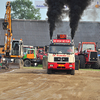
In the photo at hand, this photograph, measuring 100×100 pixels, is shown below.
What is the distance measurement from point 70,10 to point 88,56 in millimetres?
5761

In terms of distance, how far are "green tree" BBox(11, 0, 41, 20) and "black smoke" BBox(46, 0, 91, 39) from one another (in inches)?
1920

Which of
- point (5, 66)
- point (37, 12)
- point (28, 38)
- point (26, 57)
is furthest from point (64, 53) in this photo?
point (37, 12)

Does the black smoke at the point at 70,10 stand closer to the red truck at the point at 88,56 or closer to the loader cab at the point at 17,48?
the red truck at the point at 88,56

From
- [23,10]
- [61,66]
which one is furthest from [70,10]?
[23,10]

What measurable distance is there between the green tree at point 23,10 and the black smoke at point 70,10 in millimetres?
48765

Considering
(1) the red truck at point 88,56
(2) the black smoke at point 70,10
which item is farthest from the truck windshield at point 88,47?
(2) the black smoke at point 70,10

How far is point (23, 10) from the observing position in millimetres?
78375

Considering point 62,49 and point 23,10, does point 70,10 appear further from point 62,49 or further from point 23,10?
point 23,10

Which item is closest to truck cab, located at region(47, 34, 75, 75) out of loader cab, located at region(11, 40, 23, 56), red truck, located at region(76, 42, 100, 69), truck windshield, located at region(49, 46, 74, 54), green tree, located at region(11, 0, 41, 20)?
truck windshield, located at region(49, 46, 74, 54)

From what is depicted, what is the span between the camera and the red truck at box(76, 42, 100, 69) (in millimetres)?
25734

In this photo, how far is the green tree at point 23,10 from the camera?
7731 centimetres

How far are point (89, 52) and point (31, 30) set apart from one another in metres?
18.7

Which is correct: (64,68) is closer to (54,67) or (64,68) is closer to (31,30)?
(54,67)

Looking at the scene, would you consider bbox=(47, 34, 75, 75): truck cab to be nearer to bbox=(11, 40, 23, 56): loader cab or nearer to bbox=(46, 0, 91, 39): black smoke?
bbox=(46, 0, 91, 39): black smoke
